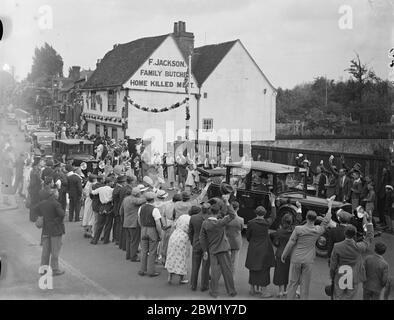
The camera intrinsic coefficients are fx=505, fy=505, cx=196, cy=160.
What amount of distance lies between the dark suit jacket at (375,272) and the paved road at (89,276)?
120 centimetres

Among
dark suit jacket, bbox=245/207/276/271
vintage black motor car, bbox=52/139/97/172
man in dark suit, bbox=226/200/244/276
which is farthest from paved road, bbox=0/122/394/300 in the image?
vintage black motor car, bbox=52/139/97/172

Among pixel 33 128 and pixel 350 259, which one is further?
pixel 33 128

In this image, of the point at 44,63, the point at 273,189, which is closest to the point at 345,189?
the point at 273,189

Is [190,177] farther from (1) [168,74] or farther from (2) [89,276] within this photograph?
(2) [89,276]

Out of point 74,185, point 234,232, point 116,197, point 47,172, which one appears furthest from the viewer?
point 47,172

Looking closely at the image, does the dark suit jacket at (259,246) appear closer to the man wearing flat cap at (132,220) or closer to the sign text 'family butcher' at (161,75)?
the man wearing flat cap at (132,220)

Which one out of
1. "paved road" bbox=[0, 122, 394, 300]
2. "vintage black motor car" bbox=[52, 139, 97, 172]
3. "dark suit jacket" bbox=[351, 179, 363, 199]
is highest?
"vintage black motor car" bbox=[52, 139, 97, 172]

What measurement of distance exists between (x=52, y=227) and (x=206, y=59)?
14306 millimetres

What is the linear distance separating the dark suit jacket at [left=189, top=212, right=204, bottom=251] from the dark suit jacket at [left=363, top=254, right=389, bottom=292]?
8.98 ft

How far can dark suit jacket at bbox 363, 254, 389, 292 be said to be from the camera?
7.30m

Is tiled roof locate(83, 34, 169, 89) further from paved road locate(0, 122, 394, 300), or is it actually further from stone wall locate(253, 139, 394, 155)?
paved road locate(0, 122, 394, 300)

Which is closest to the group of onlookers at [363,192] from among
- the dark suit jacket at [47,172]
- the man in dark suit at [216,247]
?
the man in dark suit at [216,247]

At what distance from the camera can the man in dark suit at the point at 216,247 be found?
8211mm

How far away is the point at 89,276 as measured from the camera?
9336 millimetres
